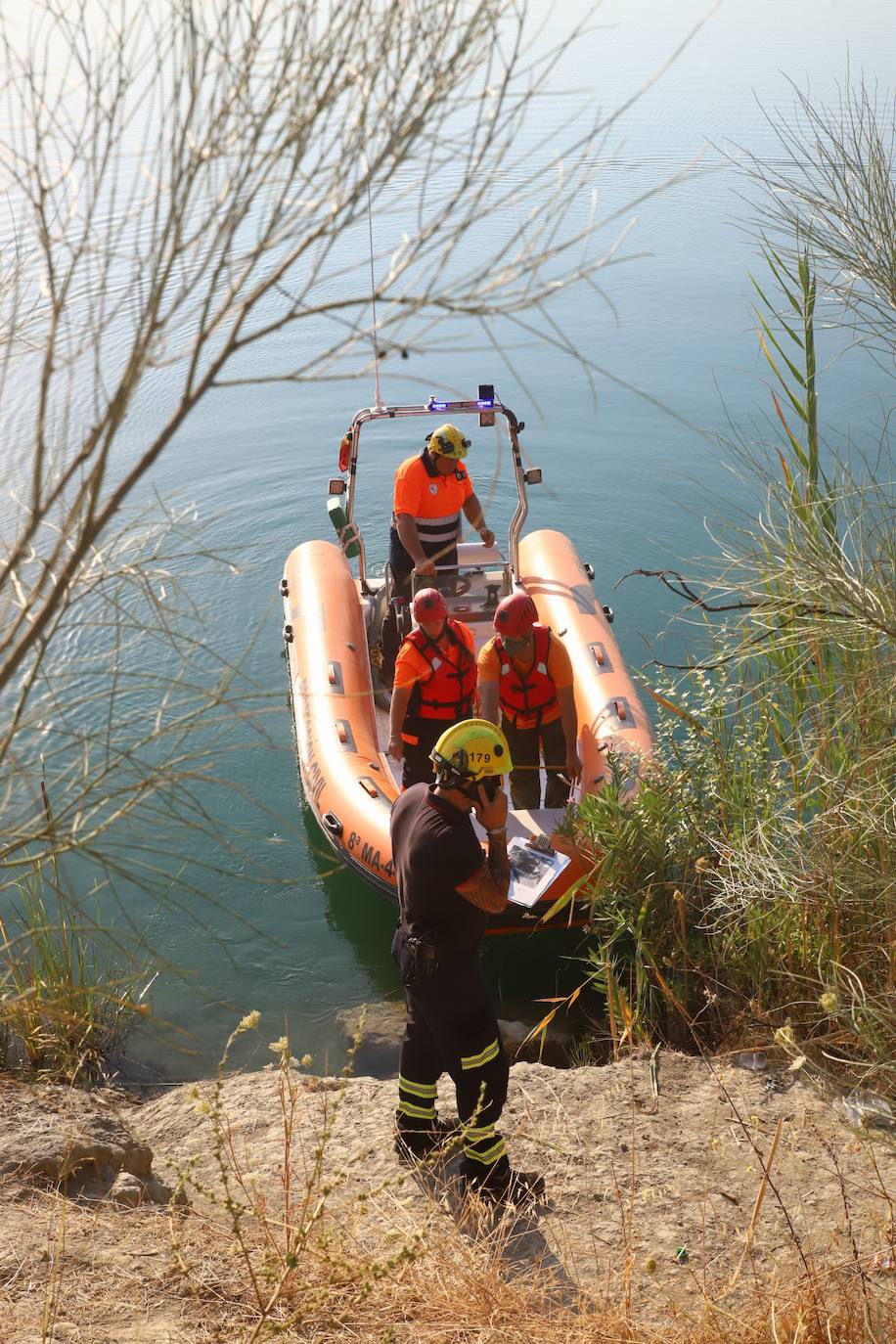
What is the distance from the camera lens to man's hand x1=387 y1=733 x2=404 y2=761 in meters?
5.19

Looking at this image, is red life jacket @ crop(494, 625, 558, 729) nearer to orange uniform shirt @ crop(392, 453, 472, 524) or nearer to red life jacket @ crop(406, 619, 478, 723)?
red life jacket @ crop(406, 619, 478, 723)

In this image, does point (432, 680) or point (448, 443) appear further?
point (448, 443)

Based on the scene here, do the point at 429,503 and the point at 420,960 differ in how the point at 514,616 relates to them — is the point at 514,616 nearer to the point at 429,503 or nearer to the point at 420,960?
the point at 429,503

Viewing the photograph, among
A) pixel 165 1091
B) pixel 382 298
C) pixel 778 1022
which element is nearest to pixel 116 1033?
pixel 165 1091

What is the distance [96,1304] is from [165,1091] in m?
2.08

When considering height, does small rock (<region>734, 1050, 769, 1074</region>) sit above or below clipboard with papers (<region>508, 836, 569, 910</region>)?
below

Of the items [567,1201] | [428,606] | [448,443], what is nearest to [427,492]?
[448,443]

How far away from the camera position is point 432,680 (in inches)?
201

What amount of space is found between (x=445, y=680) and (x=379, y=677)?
178cm

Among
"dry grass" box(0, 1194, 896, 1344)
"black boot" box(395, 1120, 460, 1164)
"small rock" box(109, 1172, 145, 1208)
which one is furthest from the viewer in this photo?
"black boot" box(395, 1120, 460, 1164)

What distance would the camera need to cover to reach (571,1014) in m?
4.98

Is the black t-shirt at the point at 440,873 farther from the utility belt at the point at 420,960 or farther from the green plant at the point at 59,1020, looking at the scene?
the green plant at the point at 59,1020

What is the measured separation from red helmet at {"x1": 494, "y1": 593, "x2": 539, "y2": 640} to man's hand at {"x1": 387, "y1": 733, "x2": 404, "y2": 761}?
0.68 meters

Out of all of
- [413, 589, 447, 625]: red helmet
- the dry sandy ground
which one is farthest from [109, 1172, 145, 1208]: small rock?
[413, 589, 447, 625]: red helmet
